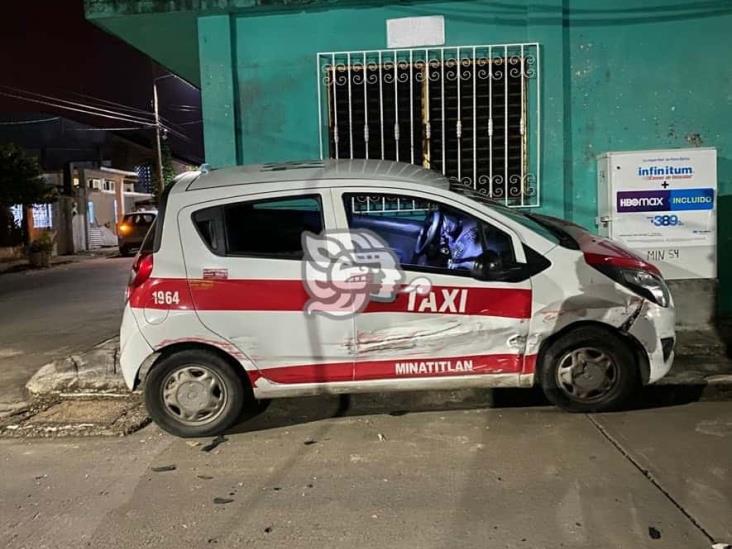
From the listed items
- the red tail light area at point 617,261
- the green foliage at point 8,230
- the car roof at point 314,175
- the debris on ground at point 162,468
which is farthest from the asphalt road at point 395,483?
the green foliage at point 8,230

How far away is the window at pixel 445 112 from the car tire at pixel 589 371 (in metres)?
2.94

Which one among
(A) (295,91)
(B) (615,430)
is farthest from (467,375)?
(A) (295,91)

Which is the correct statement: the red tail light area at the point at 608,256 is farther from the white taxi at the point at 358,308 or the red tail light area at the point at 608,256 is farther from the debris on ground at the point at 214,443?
the debris on ground at the point at 214,443

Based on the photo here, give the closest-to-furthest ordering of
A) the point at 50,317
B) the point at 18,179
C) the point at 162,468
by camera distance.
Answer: the point at 162,468 < the point at 50,317 < the point at 18,179

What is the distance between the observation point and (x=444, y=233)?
512 centimetres

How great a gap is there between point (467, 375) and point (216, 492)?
1.82m

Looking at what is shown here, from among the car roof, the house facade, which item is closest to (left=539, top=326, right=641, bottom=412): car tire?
the car roof

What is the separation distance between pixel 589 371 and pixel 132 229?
2224 centimetres

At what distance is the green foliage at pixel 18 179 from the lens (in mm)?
19828

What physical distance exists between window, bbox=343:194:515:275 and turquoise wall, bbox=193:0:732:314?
2.57 meters

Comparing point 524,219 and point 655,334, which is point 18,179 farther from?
point 655,334

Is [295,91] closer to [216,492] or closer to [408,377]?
[408,377]

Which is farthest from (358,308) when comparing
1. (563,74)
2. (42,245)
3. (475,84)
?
(42,245)

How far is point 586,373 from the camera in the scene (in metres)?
4.79
